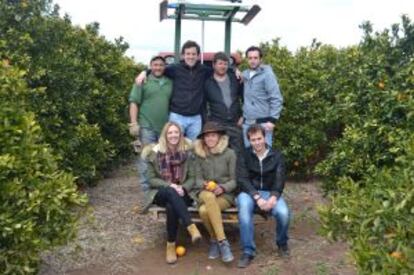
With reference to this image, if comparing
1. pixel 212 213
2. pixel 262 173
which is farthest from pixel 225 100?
pixel 212 213

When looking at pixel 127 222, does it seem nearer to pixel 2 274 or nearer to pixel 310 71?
pixel 2 274

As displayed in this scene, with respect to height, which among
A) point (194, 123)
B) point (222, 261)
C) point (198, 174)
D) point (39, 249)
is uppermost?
point (194, 123)

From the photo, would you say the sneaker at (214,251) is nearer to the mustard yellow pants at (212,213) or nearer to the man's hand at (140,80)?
the mustard yellow pants at (212,213)

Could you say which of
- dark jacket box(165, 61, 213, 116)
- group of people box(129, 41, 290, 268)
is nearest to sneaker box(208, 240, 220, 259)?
group of people box(129, 41, 290, 268)

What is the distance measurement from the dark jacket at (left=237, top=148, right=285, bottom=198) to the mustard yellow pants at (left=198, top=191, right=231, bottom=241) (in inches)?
12.1

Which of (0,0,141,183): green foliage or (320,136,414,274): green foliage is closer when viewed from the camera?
(320,136,414,274): green foliage

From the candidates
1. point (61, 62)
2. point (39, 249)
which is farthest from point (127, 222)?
point (39, 249)

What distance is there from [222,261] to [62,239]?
5.44ft

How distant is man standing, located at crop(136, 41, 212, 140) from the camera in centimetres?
673

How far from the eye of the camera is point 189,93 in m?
6.74

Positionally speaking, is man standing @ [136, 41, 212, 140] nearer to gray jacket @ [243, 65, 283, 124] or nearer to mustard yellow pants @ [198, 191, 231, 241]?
gray jacket @ [243, 65, 283, 124]

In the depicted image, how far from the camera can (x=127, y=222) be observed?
7.05 m

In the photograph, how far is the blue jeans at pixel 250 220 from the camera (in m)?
5.67

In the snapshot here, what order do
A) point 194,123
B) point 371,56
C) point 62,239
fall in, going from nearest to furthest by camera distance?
point 62,239, point 371,56, point 194,123
